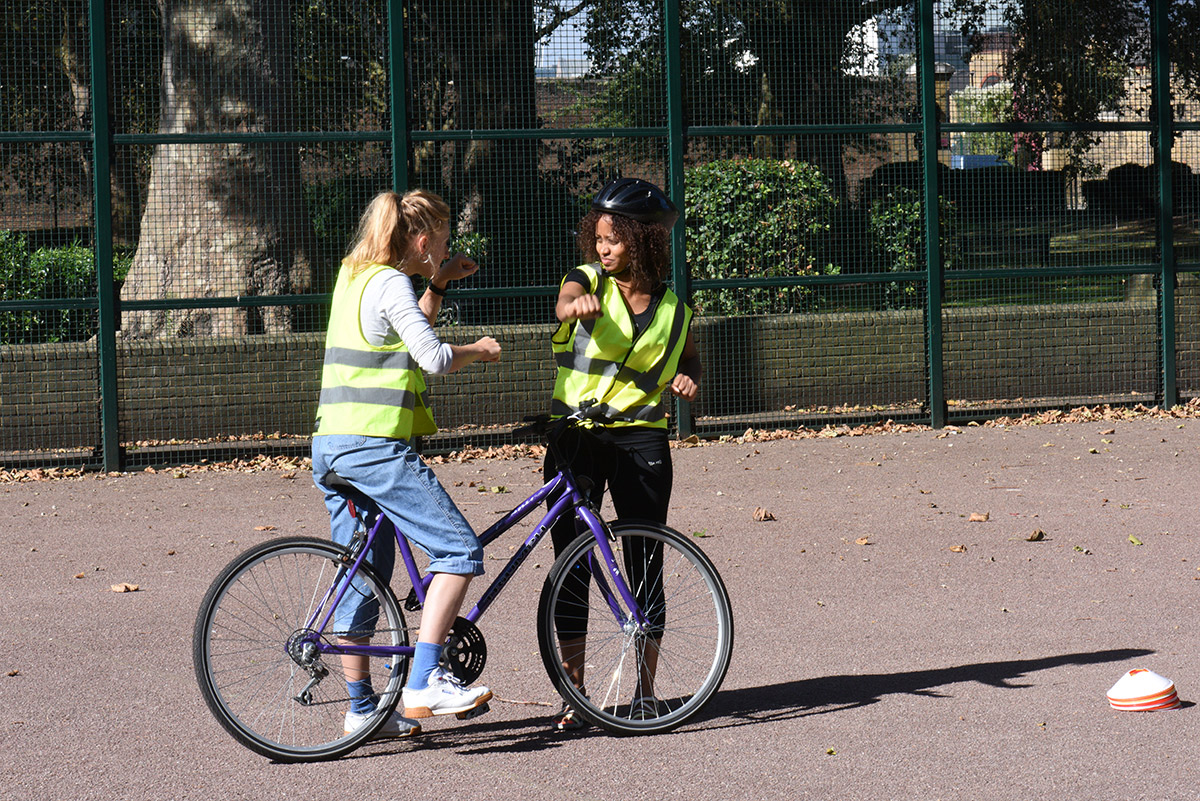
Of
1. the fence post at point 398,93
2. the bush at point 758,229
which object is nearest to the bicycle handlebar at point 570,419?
the fence post at point 398,93

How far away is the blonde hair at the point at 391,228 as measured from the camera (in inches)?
170

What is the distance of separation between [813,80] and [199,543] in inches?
248

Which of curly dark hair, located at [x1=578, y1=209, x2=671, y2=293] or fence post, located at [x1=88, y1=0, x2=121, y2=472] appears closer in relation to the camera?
curly dark hair, located at [x1=578, y1=209, x2=671, y2=293]

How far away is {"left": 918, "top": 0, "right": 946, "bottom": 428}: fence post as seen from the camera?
11.4 m

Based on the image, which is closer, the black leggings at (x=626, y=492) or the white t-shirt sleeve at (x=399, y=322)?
the white t-shirt sleeve at (x=399, y=322)

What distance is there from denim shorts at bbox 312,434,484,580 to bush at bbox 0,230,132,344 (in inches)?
262

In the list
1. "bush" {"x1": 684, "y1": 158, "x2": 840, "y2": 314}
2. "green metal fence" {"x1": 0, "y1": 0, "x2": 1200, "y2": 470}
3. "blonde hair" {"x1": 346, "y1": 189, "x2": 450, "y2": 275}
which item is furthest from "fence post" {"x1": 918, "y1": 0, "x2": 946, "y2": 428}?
"blonde hair" {"x1": 346, "y1": 189, "x2": 450, "y2": 275}

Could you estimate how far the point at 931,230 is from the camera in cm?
1141

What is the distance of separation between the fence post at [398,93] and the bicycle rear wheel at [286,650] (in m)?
6.45

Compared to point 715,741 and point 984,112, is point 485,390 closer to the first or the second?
point 984,112

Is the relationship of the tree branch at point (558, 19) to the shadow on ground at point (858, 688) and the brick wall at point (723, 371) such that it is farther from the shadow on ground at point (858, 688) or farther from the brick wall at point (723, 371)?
the shadow on ground at point (858, 688)

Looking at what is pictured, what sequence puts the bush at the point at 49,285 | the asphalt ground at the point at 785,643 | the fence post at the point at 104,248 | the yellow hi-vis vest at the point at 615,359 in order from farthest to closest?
the bush at the point at 49,285, the fence post at the point at 104,248, the yellow hi-vis vest at the point at 615,359, the asphalt ground at the point at 785,643

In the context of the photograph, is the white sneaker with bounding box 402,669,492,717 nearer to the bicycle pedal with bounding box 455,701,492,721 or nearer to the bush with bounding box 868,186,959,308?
the bicycle pedal with bounding box 455,701,492,721

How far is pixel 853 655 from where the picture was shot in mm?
5297
